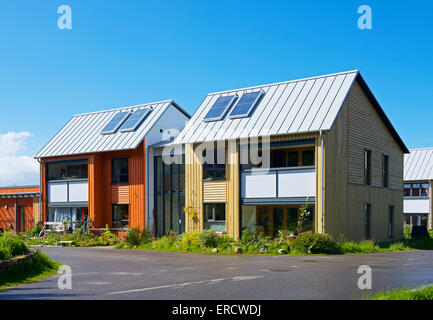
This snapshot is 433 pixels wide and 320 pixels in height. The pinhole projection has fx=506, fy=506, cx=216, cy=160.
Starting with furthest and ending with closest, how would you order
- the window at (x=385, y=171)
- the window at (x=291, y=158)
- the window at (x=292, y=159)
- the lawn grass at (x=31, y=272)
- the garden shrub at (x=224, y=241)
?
the window at (x=385, y=171), the window at (x=292, y=159), the window at (x=291, y=158), the garden shrub at (x=224, y=241), the lawn grass at (x=31, y=272)

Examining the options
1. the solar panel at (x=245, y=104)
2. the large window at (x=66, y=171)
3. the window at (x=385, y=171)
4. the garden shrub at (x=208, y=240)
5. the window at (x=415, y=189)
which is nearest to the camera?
the garden shrub at (x=208, y=240)

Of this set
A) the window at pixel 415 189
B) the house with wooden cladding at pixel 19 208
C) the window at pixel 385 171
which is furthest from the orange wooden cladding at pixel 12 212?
the window at pixel 415 189

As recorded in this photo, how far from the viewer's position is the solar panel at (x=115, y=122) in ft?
100

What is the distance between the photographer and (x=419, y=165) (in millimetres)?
40844

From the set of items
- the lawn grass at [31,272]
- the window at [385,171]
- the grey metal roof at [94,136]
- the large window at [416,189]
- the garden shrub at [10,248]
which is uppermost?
the grey metal roof at [94,136]

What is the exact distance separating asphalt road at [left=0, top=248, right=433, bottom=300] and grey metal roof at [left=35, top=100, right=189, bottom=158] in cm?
1155

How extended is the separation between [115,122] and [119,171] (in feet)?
10.8

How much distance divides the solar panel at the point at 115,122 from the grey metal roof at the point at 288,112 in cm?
573

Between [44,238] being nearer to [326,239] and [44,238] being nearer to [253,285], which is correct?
[326,239]

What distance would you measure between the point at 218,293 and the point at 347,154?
1515 cm

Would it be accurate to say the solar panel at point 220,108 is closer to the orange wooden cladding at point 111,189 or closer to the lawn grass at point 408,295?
the orange wooden cladding at point 111,189

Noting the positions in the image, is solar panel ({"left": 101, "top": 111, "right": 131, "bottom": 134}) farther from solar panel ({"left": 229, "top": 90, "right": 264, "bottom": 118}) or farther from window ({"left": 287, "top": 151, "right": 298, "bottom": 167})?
window ({"left": 287, "top": 151, "right": 298, "bottom": 167})

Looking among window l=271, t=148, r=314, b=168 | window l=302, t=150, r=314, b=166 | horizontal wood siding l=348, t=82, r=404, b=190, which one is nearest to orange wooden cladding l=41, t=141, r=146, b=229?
window l=271, t=148, r=314, b=168
